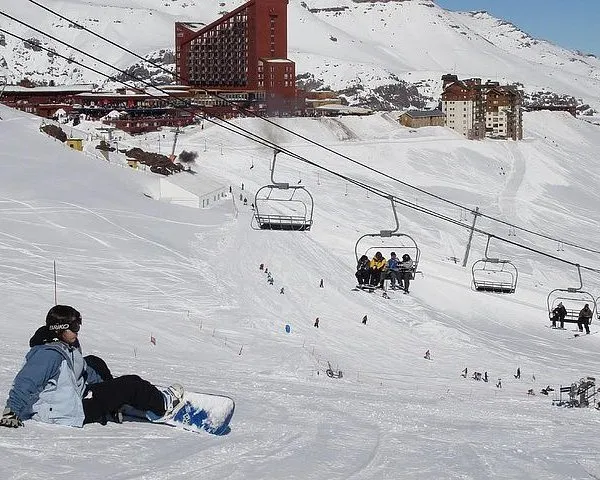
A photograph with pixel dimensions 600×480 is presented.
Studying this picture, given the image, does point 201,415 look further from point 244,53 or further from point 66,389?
point 244,53

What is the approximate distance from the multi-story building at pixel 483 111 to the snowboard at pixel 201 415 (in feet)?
241

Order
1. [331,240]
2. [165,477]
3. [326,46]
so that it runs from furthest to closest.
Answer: [326,46] → [331,240] → [165,477]

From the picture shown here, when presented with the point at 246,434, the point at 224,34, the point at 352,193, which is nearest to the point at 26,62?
the point at 224,34

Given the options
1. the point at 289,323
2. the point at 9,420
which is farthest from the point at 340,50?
the point at 9,420

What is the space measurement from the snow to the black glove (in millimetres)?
64

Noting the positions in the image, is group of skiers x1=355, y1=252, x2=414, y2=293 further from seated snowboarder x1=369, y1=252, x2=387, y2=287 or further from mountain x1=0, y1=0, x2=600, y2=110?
mountain x1=0, y1=0, x2=600, y2=110

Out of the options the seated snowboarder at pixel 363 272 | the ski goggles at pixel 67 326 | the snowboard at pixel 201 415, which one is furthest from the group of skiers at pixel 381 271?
the ski goggles at pixel 67 326

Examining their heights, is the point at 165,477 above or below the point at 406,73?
below

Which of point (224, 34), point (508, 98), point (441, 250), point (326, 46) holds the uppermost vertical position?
point (326, 46)

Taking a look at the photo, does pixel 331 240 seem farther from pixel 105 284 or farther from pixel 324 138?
pixel 324 138

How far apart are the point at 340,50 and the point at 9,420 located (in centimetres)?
15363

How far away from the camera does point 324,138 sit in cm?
6162

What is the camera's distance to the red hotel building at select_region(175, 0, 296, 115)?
77.9m

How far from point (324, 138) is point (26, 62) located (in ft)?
319
